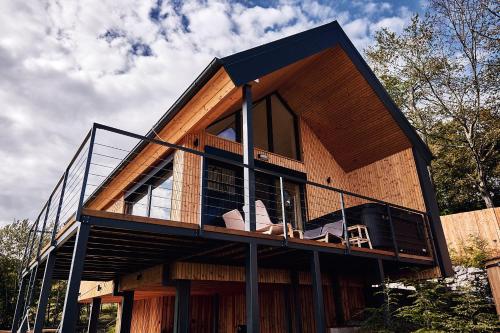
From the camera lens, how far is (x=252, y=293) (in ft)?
15.4

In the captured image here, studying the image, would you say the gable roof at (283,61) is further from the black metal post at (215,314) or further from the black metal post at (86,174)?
the black metal post at (215,314)

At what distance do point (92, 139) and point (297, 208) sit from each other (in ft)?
20.8

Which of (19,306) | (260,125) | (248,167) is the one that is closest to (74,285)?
(248,167)

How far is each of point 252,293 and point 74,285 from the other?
2.19 m

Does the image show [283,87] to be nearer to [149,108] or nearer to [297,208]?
[297,208]

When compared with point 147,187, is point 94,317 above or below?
below

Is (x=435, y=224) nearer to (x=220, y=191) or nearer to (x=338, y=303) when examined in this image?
(x=338, y=303)

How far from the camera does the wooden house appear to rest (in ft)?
16.2

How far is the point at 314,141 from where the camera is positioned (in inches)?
420

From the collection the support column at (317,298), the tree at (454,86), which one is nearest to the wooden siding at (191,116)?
the support column at (317,298)

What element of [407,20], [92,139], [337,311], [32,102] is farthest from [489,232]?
[32,102]

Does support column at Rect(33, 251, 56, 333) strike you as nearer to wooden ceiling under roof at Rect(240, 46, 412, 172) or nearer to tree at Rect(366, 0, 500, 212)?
wooden ceiling under roof at Rect(240, 46, 412, 172)

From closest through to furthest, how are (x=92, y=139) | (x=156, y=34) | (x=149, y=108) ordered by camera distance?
(x=92, y=139), (x=156, y=34), (x=149, y=108)

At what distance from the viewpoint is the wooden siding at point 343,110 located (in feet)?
29.4
